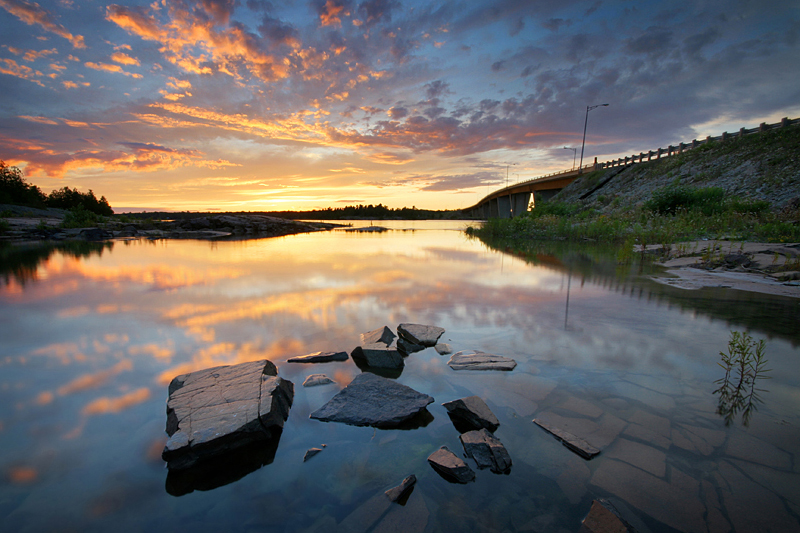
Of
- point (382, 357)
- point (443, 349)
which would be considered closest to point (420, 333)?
point (443, 349)

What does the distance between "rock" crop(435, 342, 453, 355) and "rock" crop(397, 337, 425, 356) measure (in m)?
0.22

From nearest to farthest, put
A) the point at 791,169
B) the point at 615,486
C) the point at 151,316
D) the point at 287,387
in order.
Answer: the point at 615,486 < the point at 287,387 < the point at 151,316 < the point at 791,169

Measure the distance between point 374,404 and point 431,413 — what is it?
1.78ft

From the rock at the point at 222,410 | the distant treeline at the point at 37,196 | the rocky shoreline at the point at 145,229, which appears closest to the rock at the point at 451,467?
the rock at the point at 222,410

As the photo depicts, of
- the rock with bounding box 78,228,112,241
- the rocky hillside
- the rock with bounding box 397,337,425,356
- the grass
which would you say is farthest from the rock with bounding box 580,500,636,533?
the rock with bounding box 78,228,112,241

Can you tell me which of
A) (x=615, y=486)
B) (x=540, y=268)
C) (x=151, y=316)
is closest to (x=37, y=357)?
(x=151, y=316)

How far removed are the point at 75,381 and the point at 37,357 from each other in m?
1.26

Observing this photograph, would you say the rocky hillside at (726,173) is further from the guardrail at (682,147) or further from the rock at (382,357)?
the rock at (382,357)

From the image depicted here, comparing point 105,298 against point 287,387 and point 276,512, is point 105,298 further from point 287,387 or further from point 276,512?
point 276,512

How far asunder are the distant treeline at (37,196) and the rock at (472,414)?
169 feet

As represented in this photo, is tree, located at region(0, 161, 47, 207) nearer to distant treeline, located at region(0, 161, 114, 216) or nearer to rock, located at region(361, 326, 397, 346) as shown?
distant treeline, located at region(0, 161, 114, 216)

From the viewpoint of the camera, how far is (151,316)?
6.02 meters

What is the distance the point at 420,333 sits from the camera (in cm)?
494

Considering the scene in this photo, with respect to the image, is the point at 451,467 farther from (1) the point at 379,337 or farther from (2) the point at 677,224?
(2) the point at 677,224
